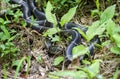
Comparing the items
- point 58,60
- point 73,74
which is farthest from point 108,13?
point 73,74

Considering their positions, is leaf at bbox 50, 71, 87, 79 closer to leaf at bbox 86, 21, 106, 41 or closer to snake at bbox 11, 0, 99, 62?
leaf at bbox 86, 21, 106, 41

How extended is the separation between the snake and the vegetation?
2.9 inches

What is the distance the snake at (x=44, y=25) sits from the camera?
10.9ft

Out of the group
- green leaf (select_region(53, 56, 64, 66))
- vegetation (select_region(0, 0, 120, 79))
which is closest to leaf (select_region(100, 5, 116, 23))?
vegetation (select_region(0, 0, 120, 79))

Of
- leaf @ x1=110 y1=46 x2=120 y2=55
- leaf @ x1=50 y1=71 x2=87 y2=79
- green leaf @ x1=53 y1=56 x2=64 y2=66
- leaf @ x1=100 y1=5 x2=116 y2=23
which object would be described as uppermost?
leaf @ x1=100 y1=5 x2=116 y2=23

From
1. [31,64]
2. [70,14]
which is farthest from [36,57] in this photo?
[70,14]

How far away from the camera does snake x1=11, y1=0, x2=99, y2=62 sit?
10.9ft

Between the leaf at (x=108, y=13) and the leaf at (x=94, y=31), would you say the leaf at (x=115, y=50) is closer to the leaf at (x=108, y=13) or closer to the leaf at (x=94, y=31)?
the leaf at (x=94, y=31)

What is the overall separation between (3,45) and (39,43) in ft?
1.74

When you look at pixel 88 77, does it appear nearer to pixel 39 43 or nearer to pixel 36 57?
pixel 36 57

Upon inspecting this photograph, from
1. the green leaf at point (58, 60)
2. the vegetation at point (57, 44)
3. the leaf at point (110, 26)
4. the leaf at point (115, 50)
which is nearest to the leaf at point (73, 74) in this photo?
the vegetation at point (57, 44)

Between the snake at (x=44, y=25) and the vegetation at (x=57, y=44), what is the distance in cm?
7

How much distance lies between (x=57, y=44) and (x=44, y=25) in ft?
1.73

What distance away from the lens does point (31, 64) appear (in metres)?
3.38
